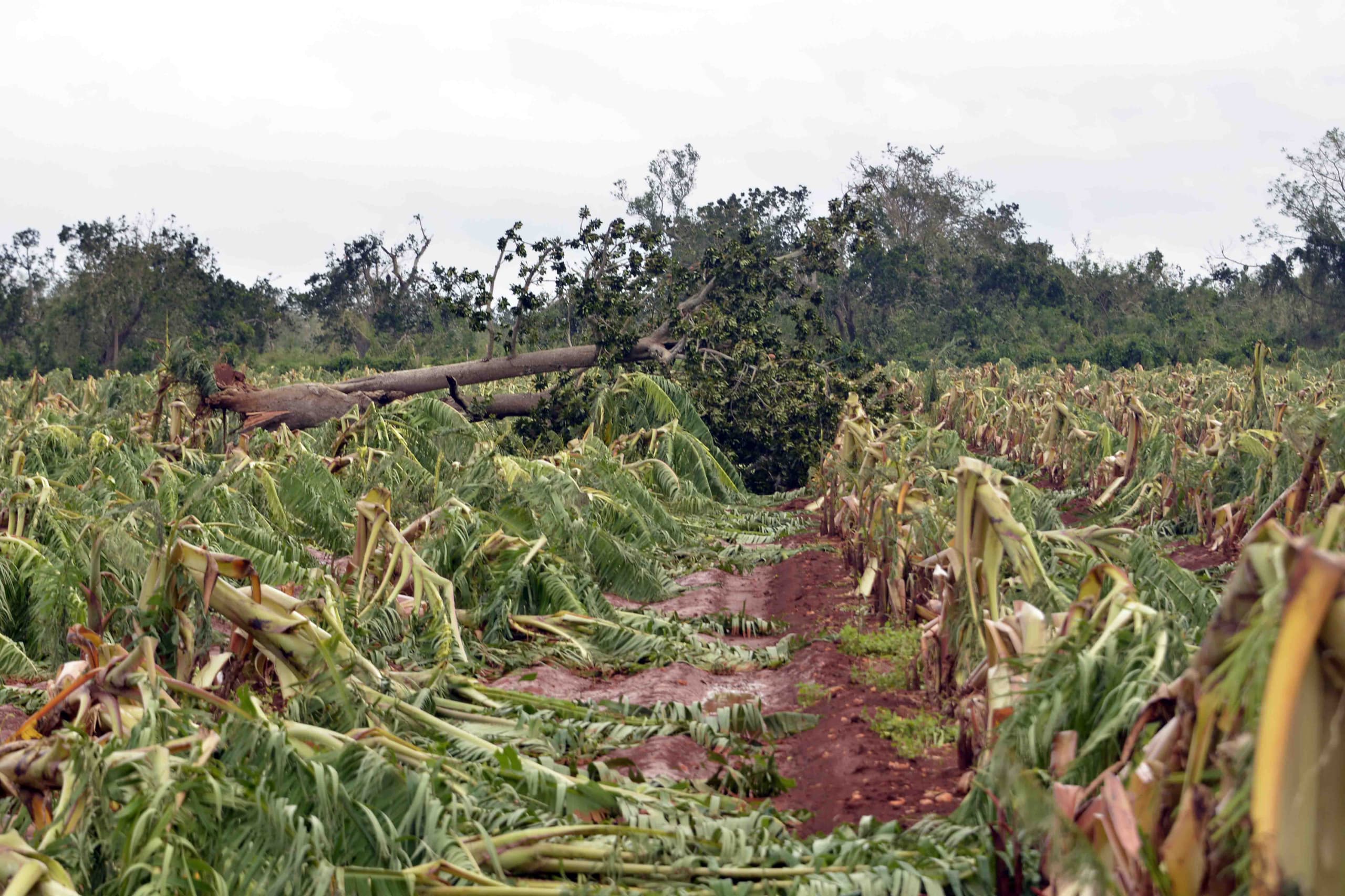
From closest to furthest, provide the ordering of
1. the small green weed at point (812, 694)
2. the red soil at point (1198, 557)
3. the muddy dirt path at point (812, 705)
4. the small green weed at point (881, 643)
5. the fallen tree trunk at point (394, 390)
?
the muddy dirt path at point (812, 705), the small green weed at point (812, 694), the small green weed at point (881, 643), the red soil at point (1198, 557), the fallen tree trunk at point (394, 390)

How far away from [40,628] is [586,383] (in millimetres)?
8924

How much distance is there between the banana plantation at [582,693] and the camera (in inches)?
80.7

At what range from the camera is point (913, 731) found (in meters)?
5.03

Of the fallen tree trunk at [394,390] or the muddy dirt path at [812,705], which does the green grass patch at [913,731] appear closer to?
the muddy dirt path at [812,705]

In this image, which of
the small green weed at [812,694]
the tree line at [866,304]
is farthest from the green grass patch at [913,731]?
the tree line at [866,304]

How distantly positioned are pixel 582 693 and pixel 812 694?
1.09 m

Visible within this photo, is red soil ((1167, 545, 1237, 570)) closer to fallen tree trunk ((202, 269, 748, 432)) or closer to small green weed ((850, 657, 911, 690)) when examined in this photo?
small green weed ((850, 657, 911, 690))

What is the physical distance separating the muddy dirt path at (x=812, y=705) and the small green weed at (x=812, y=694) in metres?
0.03

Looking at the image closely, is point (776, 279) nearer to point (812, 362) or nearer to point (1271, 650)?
point (812, 362)

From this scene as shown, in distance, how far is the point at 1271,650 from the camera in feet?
5.78

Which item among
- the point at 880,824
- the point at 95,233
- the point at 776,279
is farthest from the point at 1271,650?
the point at 95,233

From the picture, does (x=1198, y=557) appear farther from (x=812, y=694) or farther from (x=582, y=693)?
(x=582, y=693)

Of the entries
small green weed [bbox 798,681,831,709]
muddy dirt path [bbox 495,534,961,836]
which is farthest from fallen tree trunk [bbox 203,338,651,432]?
small green weed [bbox 798,681,831,709]

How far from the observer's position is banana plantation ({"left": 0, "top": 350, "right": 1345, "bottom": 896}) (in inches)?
80.7
